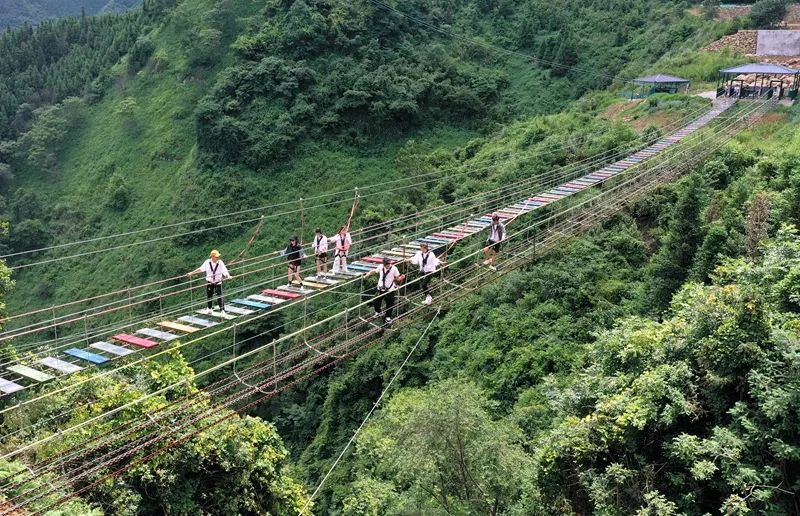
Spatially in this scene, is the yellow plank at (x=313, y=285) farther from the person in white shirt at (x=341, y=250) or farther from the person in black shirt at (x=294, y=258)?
the person in white shirt at (x=341, y=250)

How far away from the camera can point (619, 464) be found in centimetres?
842

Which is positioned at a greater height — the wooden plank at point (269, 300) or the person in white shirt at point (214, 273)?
the person in white shirt at point (214, 273)

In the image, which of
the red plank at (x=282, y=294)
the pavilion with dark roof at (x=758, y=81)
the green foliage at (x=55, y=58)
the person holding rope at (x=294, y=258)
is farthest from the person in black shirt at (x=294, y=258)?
the green foliage at (x=55, y=58)

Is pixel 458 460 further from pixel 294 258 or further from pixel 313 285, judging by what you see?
pixel 294 258

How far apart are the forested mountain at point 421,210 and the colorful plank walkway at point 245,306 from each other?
1136 mm

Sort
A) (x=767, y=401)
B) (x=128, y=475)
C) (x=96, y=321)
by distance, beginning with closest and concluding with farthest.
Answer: (x=767, y=401) → (x=128, y=475) → (x=96, y=321)

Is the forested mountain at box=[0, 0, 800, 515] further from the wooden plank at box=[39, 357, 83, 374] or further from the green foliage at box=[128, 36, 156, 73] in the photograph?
the wooden plank at box=[39, 357, 83, 374]

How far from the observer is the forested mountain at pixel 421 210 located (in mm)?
8641

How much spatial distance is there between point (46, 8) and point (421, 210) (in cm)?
8114

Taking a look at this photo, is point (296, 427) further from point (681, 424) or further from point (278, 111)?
point (278, 111)

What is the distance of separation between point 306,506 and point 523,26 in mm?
37607

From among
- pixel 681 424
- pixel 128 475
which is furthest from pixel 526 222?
pixel 128 475

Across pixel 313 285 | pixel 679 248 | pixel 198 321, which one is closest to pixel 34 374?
pixel 198 321

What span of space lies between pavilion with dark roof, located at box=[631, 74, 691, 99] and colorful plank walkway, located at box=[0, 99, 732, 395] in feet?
33.2
